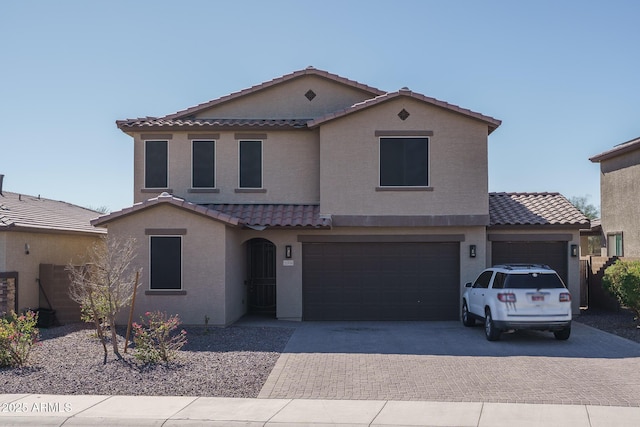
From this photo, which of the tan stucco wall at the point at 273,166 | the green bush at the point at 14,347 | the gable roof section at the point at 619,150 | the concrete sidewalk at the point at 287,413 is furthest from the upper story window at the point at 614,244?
the green bush at the point at 14,347

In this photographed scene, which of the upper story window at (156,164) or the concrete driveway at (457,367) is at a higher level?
the upper story window at (156,164)

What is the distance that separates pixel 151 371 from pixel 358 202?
881 centimetres

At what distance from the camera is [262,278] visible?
20.8 m

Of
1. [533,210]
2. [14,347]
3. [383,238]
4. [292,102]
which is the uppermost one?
[292,102]

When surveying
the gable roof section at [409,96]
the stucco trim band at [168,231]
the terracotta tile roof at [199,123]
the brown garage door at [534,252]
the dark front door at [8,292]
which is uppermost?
the gable roof section at [409,96]

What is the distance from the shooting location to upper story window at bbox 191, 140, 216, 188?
1952 centimetres

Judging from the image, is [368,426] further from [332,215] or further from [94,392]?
[332,215]

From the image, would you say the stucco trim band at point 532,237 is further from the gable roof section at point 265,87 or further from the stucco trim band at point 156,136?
the stucco trim band at point 156,136

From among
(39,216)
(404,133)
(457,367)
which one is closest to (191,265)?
(39,216)

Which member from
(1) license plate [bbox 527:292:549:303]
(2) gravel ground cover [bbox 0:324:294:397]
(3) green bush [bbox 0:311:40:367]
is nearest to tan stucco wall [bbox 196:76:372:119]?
(2) gravel ground cover [bbox 0:324:294:397]

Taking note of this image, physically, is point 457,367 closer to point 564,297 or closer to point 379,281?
point 564,297

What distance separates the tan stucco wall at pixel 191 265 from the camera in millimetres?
16872

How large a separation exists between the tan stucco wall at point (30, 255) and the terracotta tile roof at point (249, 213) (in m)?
2.40

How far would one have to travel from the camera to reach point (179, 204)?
16734 millimetres
